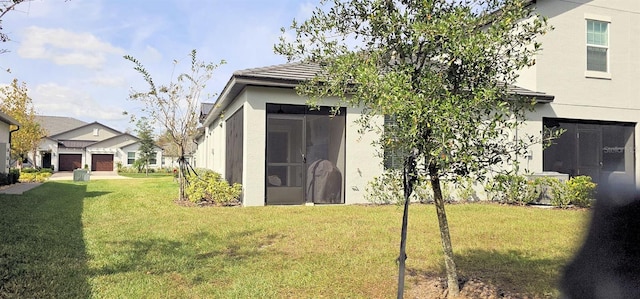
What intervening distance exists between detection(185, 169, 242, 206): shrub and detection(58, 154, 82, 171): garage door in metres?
43.5

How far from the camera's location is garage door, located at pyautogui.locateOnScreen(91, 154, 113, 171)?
1900 inches

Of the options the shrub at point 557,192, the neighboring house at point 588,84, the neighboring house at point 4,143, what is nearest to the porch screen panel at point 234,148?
the shrub at point 557,192

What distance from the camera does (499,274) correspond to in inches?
205

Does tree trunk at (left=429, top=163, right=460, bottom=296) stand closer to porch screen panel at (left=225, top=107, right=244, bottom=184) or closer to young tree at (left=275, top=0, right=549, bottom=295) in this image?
young tree at (left=275, top=0, right=549, bottom=295)

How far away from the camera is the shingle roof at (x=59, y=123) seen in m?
52.8

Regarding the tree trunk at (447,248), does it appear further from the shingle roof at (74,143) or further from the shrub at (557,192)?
the shingle roof at (74,143)

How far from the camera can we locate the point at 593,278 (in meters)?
0.79

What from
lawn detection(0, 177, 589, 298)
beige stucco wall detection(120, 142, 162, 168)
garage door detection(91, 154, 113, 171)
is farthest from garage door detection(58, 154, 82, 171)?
lawn detection(0, 177, 589, 298)

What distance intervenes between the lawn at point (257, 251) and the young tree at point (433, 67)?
1.13 metres

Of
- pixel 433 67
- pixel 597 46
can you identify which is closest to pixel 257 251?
pixel 433 67

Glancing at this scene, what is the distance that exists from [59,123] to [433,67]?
209 ft

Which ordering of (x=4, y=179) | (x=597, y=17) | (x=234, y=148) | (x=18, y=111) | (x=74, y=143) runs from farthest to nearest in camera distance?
1. (x=74, y=143)
2. (x=18, y=111)
3. (x=4, y=179)
4. (x=234, y=148)
5. (x=597, y=17)

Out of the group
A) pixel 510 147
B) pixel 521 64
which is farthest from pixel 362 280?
pixel 521 64

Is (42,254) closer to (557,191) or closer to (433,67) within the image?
(433,67)
